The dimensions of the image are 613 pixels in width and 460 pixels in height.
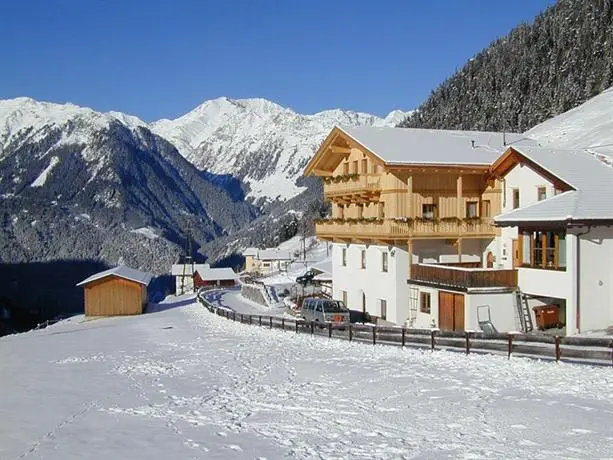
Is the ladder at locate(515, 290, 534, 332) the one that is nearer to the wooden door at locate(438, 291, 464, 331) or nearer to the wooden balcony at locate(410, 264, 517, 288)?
the wooden balcony at locate(410, 264, 517, 288)

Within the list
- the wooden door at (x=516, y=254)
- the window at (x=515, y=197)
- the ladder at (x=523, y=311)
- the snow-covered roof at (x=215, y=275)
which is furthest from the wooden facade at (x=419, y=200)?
the snow-covered roof at (x=215, y=275)

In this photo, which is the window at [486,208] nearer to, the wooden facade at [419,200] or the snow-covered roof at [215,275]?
the wooden facade at [419,200]

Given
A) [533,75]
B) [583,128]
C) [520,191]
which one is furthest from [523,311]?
[533,75]

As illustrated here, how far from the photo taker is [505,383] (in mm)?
19859

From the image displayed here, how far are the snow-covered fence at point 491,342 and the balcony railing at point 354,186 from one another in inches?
363

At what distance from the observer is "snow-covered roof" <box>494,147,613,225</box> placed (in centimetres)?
2701

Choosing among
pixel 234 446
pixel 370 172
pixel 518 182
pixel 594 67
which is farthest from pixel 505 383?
pixel 594 67

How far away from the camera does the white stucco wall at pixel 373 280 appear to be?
3616 centimetres

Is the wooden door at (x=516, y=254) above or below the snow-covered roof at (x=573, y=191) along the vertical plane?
below

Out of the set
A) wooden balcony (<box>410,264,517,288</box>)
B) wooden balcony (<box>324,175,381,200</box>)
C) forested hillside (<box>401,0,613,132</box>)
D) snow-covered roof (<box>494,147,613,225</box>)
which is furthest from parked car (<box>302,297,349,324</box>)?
forested hillside (<box>401,0,613,132</box>)

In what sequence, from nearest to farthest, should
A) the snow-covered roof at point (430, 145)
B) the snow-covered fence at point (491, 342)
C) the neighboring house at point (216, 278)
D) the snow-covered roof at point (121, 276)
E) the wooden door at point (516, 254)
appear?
the snow-covered fence at point (491, 342), the wooden door at point (516, 254), the snow-covered roof at point (430, 145), the snow-covered roof at point (121, 276), the neighboring house at point (216, 278)

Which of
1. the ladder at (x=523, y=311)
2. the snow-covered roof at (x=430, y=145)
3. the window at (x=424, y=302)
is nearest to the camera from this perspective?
the ladder at (x=523, y=311)

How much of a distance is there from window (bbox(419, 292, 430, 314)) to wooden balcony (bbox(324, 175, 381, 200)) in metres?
6.40

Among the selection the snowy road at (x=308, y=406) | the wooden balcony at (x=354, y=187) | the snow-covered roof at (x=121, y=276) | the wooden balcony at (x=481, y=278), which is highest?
the wooden balcony at (x=354, y=187)
